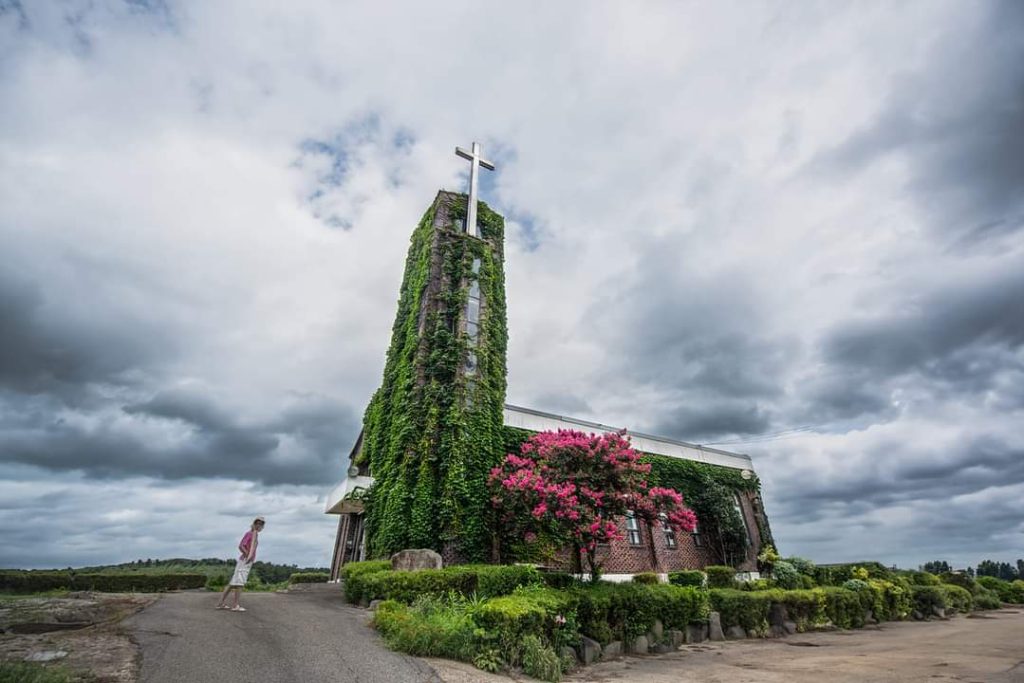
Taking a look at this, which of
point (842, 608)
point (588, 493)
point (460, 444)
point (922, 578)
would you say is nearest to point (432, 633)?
point (588, 493)

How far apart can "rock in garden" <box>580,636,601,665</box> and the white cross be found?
15.5m

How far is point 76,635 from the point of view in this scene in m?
7.40

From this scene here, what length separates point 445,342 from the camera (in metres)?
18.0

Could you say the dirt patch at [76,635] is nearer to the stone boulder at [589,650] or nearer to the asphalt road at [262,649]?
the asphalt road at [262,649]

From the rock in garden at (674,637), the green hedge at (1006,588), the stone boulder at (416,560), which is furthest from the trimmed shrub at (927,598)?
the stone boulder at (416,560)

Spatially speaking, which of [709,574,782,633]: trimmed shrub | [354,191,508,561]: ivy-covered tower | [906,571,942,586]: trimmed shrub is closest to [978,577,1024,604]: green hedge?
[906,571,942,586]: trimmed shrub

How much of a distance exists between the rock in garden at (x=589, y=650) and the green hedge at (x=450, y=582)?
6.27 ft

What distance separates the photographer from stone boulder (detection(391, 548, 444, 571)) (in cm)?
1280

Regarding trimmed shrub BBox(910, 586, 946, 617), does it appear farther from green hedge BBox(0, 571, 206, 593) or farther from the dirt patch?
green hedge BBox(0, 571, 206, 593)

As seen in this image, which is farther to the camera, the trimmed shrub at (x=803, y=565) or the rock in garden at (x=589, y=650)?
the trimmed shrub at (x=803, y=565)

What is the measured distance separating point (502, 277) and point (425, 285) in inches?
136

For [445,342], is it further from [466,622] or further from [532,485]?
[466,622]

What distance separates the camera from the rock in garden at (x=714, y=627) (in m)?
12.6

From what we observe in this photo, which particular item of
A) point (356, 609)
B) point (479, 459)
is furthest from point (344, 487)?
point (356, 609)
